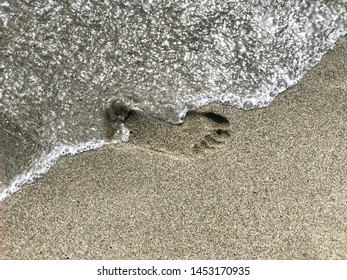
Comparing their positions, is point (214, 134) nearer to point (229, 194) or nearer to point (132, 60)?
point (229, 194)

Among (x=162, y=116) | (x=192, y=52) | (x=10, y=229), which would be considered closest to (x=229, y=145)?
(x=162, y=116)

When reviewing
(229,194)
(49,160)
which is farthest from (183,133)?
(49,160)

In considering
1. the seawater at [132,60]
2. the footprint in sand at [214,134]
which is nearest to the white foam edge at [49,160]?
the seawater at [132,60]

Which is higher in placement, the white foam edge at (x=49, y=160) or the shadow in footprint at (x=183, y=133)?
the shadow in footprint at (x=183, y=133)

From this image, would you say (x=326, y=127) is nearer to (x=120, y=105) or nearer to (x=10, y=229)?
(x=120, y=105)

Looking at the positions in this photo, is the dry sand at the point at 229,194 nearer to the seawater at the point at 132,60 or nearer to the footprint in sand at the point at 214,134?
the footprint in sand at the point at 214,134

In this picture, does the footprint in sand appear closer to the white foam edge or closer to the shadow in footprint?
the shadow in footprint
